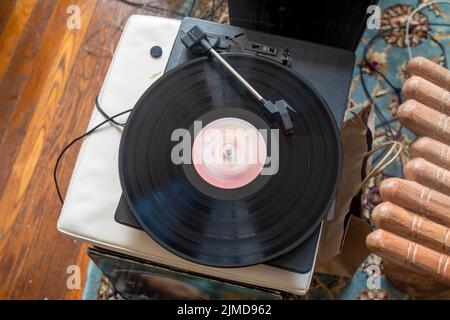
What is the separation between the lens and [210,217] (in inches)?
28.1

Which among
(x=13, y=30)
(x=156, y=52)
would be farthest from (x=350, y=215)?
(x=13, y=30)

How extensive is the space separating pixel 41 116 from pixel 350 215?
0.94 meters

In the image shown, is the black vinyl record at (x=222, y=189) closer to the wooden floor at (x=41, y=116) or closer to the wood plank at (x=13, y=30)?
the wooden floor at (x=41, y=116)

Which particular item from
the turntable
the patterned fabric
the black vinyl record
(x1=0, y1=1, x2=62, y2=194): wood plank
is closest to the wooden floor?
(x1=0, y1=1, x2=62, y2=194): wood plank

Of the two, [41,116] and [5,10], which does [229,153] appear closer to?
[41,116]

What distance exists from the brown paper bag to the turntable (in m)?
0.18

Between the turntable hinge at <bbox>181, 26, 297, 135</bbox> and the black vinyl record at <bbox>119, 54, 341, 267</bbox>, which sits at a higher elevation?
the turntable hinge at <bbox>181, 26, 297, 135</bbox>

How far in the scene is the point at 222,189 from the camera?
2.42ft

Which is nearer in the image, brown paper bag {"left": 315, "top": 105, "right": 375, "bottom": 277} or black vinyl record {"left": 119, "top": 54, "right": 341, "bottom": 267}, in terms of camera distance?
black vinyl record {"left": 119, "top": 54, "right": 341, "bottom": 267}

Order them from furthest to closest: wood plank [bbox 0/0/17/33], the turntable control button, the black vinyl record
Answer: wood plank [bbox 0/0/17/33] → the turntable control button → the black vinyl record

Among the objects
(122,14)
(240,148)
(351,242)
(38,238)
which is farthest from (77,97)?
(351,242)

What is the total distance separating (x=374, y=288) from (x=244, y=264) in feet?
2.06

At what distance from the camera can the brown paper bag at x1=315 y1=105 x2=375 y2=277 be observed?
92 centimetres

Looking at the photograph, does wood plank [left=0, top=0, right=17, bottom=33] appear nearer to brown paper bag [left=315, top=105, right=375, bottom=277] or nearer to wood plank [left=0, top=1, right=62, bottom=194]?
wood plank [left=0, top=1, right=62, bottom=194]
